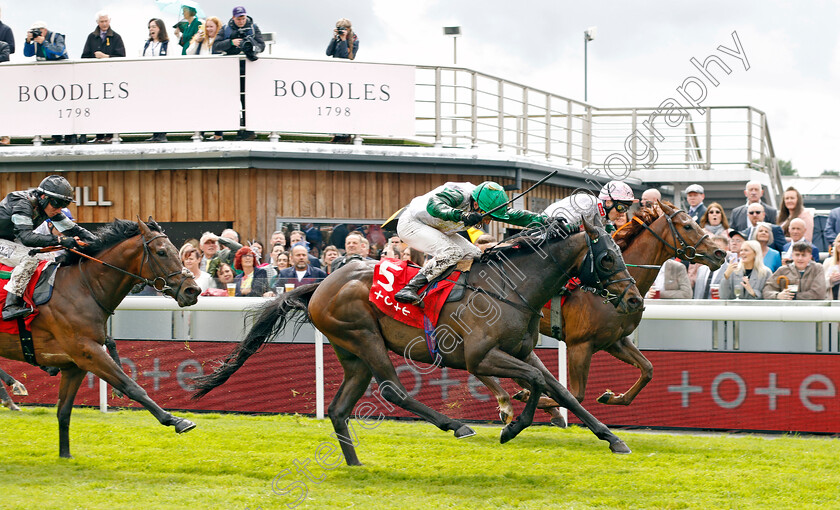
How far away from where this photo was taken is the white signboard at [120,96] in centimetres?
1173

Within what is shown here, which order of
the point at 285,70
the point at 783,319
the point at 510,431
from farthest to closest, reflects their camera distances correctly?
the point at 285,70 → the point at 783,319 → the point at 510,431

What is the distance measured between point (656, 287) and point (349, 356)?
10.3ft

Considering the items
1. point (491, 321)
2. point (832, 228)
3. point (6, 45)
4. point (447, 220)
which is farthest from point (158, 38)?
point (832, 228)

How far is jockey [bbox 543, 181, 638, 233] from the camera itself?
23.3 ft

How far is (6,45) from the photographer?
41.5 feet

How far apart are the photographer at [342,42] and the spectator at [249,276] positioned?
11.4ft

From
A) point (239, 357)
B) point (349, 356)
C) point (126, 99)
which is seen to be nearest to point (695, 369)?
point (349, 356)

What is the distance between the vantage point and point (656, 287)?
8.66 meters

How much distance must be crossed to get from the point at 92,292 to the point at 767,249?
543 cm

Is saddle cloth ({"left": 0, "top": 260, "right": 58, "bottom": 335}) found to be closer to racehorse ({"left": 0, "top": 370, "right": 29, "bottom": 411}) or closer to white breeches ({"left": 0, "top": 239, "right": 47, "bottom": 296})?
white breeches ({"left": 0, "top": 239, "right": 47, "bottom": 296})

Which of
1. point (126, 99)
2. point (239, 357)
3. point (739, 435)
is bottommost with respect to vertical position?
point (739, 435)

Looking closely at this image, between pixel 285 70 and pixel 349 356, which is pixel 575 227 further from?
pixel 285 70

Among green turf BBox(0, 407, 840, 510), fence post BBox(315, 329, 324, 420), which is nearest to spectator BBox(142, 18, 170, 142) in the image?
fence post BBox(315, 329, 324, 420)

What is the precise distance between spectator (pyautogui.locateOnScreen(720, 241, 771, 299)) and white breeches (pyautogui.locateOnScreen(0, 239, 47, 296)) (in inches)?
199
